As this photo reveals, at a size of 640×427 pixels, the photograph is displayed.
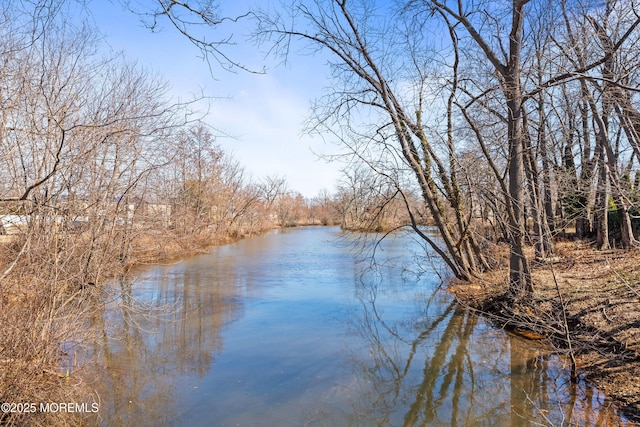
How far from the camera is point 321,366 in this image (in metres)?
6.13

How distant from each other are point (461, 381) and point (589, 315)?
2.62m

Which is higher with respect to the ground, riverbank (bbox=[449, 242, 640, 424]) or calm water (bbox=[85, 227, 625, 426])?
riverbank (bbox=[449, 242, 640, 424])

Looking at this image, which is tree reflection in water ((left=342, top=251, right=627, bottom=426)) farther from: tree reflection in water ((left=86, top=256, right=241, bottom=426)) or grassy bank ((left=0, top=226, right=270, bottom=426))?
grassy bank ((left=0, top=226, right=270, bottom=426))

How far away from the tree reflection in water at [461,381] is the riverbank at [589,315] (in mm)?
283

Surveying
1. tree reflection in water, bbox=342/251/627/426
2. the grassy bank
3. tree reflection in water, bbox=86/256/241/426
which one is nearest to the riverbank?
tree reflection in water, bbox=342/251/627/426

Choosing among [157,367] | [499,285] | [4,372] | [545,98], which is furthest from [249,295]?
[545,98]

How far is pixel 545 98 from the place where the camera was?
11023mm

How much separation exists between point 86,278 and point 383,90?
7674 mm

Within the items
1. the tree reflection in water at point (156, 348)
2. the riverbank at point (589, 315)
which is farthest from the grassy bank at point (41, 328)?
the riverbank at point (589, 315)

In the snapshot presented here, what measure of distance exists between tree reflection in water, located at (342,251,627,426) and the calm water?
0.06ft

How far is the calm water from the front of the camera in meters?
4.75

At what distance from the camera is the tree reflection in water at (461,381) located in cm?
471

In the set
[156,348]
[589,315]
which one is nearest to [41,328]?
[156,348]

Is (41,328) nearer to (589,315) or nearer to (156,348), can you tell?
(156,348)
